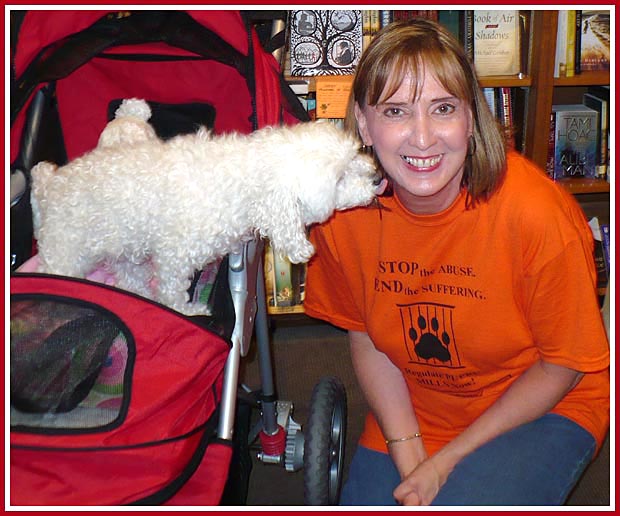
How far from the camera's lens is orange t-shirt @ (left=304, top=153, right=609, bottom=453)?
1.18m

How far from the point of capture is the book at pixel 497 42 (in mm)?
2297

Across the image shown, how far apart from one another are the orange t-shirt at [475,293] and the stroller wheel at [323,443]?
109 mm

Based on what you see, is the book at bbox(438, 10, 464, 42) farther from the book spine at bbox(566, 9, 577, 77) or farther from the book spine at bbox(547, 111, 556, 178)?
the book spine at bbox(547, 111, 556, 178)

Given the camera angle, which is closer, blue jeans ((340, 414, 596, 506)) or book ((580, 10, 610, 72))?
blue jeans ((340, 414, 596, 506))

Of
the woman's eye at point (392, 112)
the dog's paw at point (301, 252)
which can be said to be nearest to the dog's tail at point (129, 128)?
the dog's paw at point (301, 252)

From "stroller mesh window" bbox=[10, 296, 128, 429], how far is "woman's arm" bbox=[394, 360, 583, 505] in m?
0.63

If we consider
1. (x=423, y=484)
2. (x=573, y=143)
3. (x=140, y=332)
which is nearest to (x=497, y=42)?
(x=573, y=143)

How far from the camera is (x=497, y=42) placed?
90.7 inches

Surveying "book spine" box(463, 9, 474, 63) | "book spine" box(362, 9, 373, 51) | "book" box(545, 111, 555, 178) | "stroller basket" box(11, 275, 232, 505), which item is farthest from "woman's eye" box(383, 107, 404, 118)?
"book" box(545, 111, 555, 178)

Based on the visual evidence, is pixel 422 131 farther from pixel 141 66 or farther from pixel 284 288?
pixel 284 288

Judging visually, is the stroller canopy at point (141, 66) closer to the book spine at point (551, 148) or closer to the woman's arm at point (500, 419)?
the woman's arm at point (500, 419)

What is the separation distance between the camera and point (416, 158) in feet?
3.86

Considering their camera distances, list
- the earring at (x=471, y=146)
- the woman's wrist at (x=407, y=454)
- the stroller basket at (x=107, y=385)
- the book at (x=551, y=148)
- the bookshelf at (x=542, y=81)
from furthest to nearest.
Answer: the book at (x=551, y=148), the bookshelf at (x=542, y=81), the woman's wrist at (x=407, y=454), the earring at (x=471, y=146), the stroller basket at (x=107, y=385)

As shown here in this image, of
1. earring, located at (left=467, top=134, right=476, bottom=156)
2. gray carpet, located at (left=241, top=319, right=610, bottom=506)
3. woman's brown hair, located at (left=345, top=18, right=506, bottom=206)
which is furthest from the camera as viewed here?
gray carpet, located at (left=241, top=319, right=610, bottom=506)
